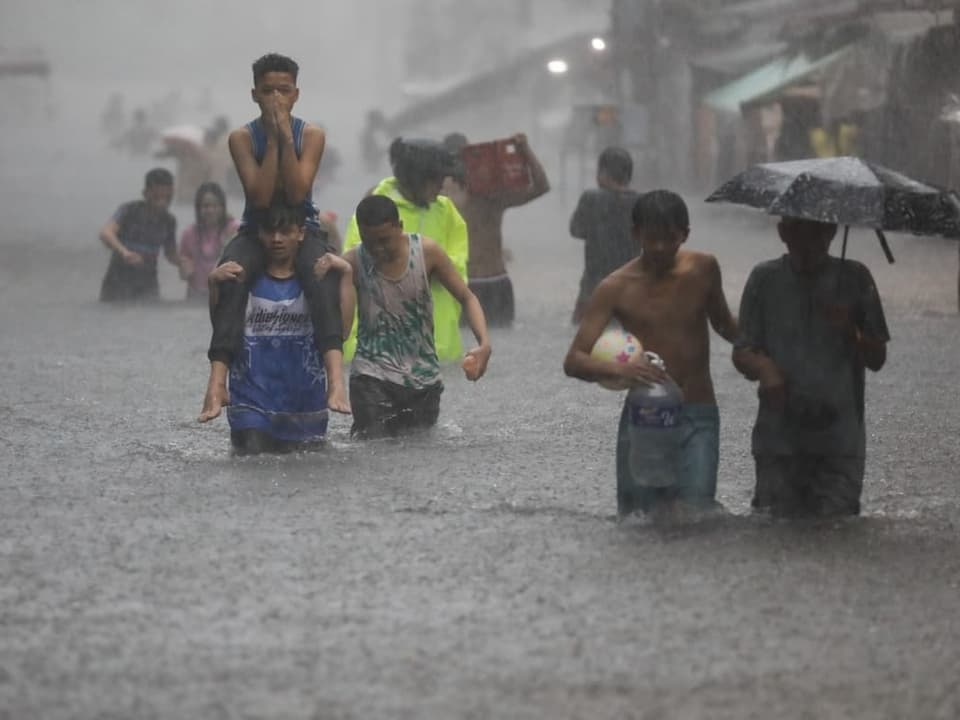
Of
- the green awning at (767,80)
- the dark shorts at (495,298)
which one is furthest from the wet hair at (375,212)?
the green awning at (767,80)

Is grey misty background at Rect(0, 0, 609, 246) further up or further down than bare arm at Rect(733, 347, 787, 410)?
further up

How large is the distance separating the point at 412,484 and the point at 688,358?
4.74 feet

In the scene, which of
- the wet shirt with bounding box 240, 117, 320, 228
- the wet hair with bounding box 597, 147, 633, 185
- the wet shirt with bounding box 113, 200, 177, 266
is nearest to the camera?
the wet shirt with bounding box 240, 117, 320, 228

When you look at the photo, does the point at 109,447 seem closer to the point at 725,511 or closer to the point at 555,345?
the point at 725,511

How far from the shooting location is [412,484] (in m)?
6.99

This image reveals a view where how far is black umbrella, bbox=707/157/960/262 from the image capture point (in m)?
5.79

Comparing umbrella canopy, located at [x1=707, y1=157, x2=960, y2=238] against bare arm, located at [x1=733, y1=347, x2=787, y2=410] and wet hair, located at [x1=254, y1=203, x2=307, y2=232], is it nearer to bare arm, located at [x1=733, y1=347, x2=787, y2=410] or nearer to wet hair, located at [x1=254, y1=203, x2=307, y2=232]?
bare arm, located at [x1=733, y1=347, x2=787, y2=410]

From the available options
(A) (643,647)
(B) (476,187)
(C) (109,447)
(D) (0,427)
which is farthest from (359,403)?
(B) (476,187)

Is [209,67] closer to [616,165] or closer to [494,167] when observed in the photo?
[494,167]

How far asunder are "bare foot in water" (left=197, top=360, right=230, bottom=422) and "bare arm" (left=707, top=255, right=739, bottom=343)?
232cm

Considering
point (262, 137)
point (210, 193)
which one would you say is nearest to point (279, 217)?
point (262, 137)

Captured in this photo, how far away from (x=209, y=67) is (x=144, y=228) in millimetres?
79506

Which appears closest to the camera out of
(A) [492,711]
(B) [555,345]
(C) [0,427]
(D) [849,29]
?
(A) [492,711]

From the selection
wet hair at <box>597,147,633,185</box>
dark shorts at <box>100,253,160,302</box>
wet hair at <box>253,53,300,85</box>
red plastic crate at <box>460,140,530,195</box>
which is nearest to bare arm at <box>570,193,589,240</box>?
wet hair at <box>597,147,633,185</box>
